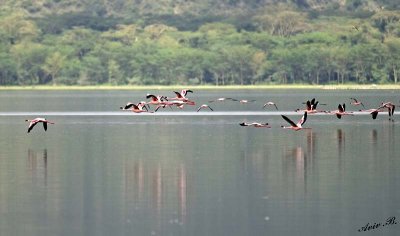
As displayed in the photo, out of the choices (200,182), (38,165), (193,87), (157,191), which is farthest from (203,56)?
(157,191)

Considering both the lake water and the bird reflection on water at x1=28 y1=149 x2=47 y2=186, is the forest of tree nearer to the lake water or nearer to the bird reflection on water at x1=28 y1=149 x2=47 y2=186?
the lake water

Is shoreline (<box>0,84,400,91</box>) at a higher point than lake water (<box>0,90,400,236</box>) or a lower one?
higher

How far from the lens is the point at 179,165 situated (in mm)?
28672

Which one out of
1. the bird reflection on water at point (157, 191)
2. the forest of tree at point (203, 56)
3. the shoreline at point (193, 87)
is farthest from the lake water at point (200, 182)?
the forest of tree at point (203, 56)

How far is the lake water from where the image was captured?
20.0 metres

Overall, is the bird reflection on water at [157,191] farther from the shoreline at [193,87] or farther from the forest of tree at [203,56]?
the forest of tree at [203,56]

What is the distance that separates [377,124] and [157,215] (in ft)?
86.0

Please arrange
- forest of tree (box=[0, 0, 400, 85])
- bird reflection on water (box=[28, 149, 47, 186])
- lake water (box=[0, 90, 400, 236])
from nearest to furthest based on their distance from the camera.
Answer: lake water (box=[0, 90, 400, 236]) < bird reflection on water (box=[28, 149, 47, 186]) < forest of tree (box=[0, 0, 400, 85])

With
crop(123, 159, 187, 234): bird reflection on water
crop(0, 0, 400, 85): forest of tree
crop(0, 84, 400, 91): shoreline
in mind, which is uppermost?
crop(0, 0, 400, 85): forest of tree

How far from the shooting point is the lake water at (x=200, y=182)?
65.7 ft

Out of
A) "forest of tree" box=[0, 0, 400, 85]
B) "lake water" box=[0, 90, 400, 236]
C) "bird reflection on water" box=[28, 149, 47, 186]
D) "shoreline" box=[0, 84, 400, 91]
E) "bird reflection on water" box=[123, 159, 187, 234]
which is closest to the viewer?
"lake water" box=[0, 90, 400, 236]

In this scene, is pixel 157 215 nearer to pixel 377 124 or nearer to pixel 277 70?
pixel 377 124

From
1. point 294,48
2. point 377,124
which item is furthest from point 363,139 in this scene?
point 294,48

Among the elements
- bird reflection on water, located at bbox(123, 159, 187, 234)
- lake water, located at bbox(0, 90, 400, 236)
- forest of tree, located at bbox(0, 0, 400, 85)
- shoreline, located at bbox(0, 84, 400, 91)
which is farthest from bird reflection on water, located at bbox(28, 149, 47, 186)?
forest of tree, located at bbox(0, 0, 400, 85)
